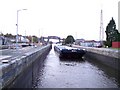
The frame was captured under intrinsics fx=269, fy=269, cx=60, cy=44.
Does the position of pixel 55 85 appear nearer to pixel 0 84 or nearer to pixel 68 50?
pixel 0 84

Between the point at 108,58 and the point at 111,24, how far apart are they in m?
80.8

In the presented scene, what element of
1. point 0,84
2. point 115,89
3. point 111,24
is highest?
point 111,24

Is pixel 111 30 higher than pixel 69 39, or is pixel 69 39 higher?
pixel 111 30

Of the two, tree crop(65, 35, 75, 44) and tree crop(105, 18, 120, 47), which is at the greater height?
tree crop(105, 18, 120, 47)

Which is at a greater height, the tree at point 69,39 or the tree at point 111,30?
the tree at point 111,30

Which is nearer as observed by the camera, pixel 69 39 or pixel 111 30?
pixel 111 30

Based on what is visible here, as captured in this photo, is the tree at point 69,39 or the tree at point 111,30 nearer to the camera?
the tree at point 111,30

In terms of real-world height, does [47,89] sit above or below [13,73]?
below

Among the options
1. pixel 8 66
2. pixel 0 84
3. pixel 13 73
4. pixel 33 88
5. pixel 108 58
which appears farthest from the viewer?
pixel 108 58

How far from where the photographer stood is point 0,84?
7504 mm

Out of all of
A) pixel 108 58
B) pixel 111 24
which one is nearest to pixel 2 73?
pixel 108 58

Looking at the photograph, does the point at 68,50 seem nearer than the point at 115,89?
No

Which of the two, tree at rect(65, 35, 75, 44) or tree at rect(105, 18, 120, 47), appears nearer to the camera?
tree at rect(105, 18, 120, 47)

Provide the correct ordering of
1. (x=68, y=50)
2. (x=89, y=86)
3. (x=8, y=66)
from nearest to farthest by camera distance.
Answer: (x=8, y=66), (x=89, y=86), (x=68, y=50)
